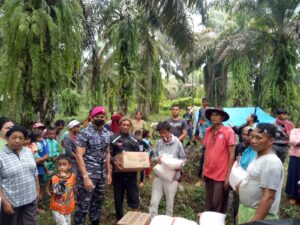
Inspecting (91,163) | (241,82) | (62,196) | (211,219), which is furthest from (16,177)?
(241,82)

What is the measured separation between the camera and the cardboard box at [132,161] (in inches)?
176

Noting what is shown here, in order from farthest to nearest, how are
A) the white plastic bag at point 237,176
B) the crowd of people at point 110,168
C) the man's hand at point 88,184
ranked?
the man's hand at point 88,184
the white plastic bag at point 237,176
the crowd of people at point 110,168

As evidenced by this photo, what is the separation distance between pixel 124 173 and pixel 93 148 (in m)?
0.68

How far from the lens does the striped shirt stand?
3439mm

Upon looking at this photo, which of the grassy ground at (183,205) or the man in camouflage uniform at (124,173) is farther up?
the man in camouflage uniform at (124,173)

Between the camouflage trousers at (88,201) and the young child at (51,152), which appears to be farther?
the young child at (51,152)

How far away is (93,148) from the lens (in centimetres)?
428

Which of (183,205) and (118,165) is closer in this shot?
(118,165)

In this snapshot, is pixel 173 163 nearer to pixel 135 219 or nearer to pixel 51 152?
pixel 135 219

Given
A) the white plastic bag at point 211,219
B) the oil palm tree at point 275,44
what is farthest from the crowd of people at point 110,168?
the oil palm tree at point 275,44

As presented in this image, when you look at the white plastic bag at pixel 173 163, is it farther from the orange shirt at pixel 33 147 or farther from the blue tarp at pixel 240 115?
the blue tarp at pixel 240 115

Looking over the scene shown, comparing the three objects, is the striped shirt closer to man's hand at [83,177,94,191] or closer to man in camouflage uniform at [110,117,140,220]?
man's hand at [83,177,94,191]

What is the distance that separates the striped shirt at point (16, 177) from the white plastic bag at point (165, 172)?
1.74 m

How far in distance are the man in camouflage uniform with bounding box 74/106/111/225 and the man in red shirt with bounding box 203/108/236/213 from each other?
133 cm
